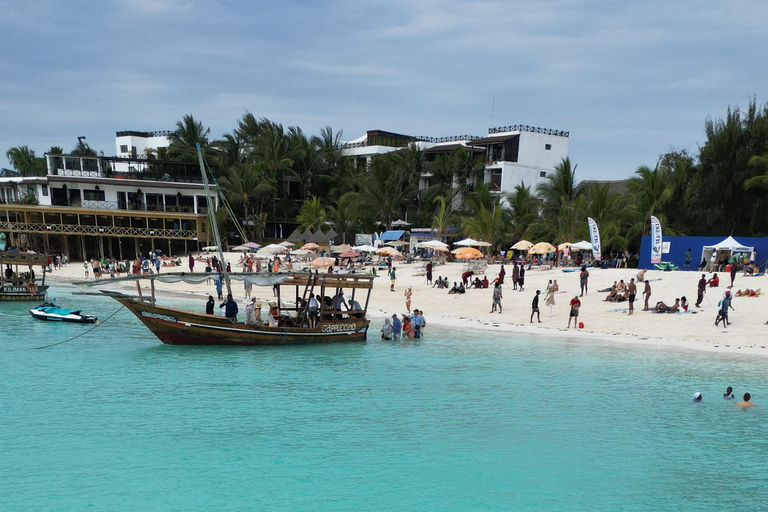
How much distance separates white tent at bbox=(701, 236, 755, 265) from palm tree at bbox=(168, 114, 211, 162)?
50078mm

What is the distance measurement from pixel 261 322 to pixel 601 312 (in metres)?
15.7

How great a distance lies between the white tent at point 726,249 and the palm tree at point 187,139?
50078 millimetres

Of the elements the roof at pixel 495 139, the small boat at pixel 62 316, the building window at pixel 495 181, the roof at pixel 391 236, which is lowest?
the small boat at pixel 62 316

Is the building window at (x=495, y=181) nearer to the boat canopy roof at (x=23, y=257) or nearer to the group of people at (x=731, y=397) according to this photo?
the boat canopy roof at (x=23, y=257)

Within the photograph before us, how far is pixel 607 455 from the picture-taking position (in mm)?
12695

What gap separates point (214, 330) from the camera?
66.3ft

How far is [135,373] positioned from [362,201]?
4005 centimetres

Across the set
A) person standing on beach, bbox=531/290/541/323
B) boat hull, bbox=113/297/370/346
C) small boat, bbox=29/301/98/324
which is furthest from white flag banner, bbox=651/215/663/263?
small boat, bbox=29/301/98/324

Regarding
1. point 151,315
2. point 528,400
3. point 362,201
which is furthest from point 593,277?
point 362,201

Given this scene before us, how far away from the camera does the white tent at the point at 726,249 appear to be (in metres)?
31.8

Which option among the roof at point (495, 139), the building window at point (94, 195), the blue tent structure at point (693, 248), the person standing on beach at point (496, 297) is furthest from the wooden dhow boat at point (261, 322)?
the roof at point (495, 139)

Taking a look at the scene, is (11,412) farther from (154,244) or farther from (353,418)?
(154,244)

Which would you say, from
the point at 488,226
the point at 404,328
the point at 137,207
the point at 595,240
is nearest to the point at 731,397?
the point at 404,328

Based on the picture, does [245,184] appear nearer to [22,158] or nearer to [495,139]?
[495,139]
